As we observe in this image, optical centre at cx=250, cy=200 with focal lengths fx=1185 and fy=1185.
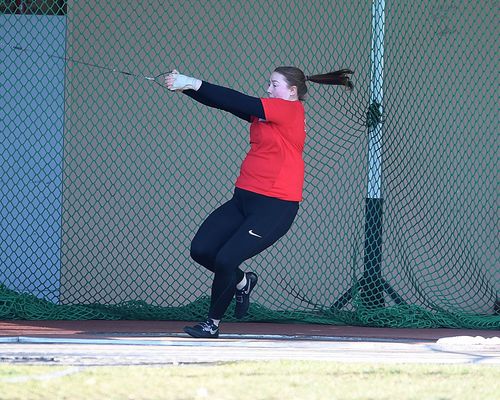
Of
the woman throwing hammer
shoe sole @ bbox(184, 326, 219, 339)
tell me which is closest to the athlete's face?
the woman throwing hammer

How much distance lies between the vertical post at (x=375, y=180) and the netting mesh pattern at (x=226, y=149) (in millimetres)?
99

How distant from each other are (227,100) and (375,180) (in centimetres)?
229

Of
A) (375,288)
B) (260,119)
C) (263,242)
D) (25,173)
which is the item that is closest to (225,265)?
(263,242)

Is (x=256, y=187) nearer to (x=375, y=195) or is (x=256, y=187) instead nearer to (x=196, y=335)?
(x=196, y=335)

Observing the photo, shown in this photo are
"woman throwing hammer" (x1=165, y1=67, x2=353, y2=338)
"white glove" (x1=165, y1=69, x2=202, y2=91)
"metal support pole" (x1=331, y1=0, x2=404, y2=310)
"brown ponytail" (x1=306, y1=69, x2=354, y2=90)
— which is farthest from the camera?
"metal support pole" (x1=331, y1=0, x2=404, y2=310)

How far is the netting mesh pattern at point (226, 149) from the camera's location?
342 inches

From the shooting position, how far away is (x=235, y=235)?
21.0 feet

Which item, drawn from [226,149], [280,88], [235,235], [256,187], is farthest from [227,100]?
[226,149]

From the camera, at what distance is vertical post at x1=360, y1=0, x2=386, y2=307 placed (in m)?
8.28

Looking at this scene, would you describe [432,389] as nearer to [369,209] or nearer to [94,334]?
[94,334]

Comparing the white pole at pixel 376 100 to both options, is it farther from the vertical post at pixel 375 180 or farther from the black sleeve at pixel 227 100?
the black sleeve at pixel 227 100

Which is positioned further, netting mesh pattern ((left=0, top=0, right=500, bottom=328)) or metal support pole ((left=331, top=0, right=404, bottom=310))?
netting mesh pattern ((left=0, top=0, right=500, bottom=328))

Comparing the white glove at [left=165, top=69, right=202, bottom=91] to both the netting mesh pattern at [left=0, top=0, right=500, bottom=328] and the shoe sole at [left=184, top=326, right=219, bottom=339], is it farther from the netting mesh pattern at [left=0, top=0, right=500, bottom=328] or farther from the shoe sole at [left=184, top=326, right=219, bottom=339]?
the netting mesh pattern at [left=0, top=0, right=500, bottom=328]

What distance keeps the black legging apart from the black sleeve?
0.48 m
